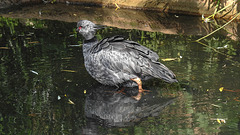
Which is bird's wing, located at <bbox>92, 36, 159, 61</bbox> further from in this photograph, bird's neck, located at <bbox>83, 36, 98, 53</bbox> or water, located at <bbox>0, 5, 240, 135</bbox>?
water, located at <bbox>0, 5, 240, 135</bbox>

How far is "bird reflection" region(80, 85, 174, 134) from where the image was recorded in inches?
181

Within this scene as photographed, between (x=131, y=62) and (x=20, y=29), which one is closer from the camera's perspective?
(x=131, y=62)

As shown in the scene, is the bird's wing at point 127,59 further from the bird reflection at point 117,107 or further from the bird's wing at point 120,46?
the bird reflection at point 117,107

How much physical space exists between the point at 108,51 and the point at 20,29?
3.99 m

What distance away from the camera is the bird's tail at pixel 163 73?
5.39m

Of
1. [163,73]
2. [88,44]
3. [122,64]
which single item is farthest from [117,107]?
[88,44]

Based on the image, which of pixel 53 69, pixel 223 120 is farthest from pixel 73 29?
pixel 223 120

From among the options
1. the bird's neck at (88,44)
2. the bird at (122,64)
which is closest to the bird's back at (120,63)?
the bird at (122,64)

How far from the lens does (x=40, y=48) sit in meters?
7.30

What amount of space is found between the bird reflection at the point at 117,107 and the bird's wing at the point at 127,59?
1.16 ft

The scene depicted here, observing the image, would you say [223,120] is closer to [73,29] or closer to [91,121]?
[91,121]

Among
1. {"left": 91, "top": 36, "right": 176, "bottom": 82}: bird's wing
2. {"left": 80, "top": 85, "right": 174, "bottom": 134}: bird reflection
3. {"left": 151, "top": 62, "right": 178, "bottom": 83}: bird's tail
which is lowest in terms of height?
{"left": 80, "top": 85, "right": 174, "bottom": 134}: bird reflection

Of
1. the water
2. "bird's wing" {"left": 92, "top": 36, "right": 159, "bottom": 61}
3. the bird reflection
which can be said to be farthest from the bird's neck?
the bird reflection

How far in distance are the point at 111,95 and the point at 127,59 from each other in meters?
0.62
